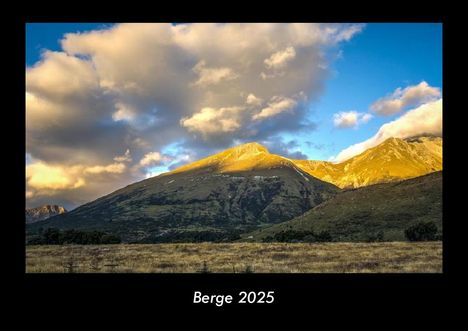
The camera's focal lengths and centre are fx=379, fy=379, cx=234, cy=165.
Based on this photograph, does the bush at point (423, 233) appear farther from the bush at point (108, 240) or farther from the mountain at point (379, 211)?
the bush at point (108, 240)

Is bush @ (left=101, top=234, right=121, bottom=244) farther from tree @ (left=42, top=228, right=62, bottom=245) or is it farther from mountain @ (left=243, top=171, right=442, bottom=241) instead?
→ mountain @ (left=243, top=171, right=442, bottom=241)

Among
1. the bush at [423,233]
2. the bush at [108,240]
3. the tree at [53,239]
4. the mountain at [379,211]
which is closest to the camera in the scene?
the bush at [423,233]

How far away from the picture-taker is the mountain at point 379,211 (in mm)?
67750

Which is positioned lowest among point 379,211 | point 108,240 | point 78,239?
point 108,240

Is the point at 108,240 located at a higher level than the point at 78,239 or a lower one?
lower

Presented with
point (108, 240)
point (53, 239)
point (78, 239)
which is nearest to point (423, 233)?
point (108, 240)

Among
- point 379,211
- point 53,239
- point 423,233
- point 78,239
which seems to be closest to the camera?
point 423,233

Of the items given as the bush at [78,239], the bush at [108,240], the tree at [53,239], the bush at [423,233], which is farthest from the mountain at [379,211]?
the tree at [53,239]

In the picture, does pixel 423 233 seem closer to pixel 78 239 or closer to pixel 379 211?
pixel 379 211

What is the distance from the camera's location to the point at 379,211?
269ft

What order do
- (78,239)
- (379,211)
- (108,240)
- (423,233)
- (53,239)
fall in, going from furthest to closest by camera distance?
(379,211) → (53,239) → (108,240) → (78,239) → (423,233)
